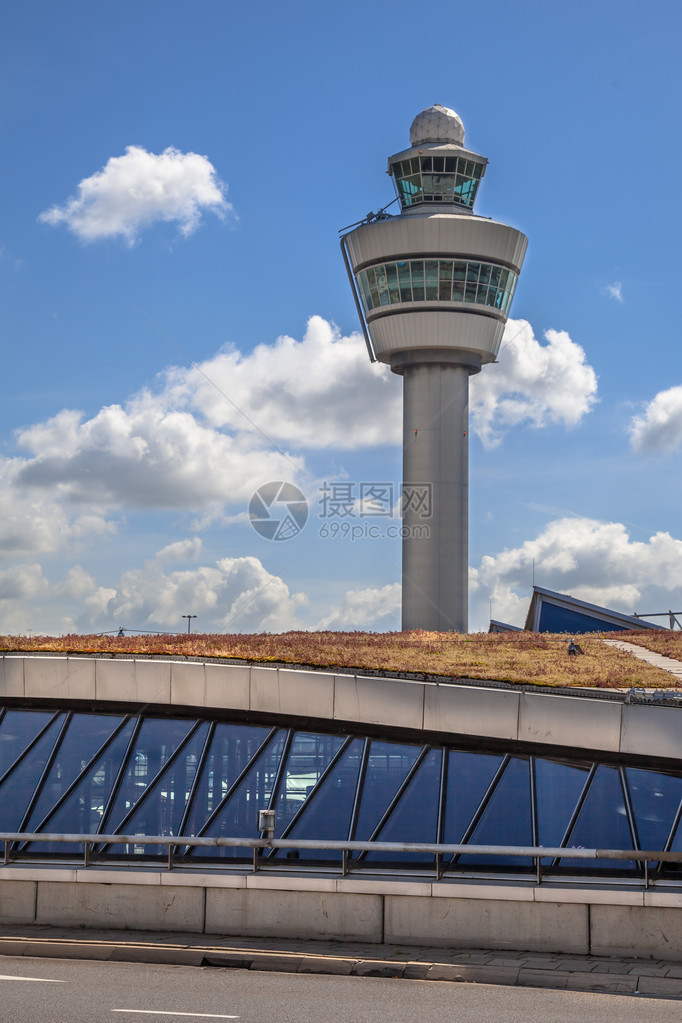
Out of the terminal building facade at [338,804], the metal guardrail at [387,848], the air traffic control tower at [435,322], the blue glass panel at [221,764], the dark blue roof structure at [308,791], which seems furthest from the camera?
the air traffic control tower at [435,322]

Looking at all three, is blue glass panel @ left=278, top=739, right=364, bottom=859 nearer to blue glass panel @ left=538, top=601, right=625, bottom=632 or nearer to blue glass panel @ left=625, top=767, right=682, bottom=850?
blue glass panel @ left=625, top=767, right=682, bottom=850

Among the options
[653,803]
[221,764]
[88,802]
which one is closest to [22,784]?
[88,802]

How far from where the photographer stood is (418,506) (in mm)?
74625

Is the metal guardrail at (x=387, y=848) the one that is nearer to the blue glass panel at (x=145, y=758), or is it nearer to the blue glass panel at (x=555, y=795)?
the blue glass panel at (x=555, y=795)

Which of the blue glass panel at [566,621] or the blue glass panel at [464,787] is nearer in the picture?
the blue glass panel at [464,787]

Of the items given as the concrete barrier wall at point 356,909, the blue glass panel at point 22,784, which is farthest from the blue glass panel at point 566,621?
the concrete barrier wall at point 356,909

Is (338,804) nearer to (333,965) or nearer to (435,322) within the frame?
(333,965)

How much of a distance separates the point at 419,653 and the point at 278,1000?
1580 centimetres

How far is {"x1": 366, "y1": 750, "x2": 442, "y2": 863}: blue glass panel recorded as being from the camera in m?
20.9

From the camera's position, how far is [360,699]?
2277cm

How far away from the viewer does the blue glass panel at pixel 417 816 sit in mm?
20891

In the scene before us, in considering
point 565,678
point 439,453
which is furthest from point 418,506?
point 565,678

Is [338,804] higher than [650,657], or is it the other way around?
[650,657]

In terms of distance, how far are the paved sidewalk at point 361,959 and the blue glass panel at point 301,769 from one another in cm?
375
